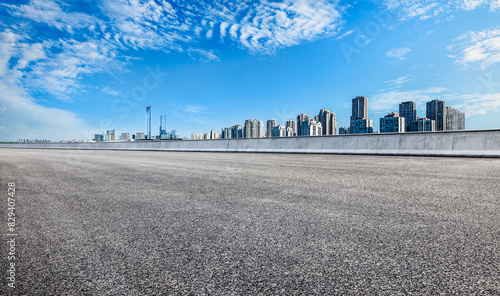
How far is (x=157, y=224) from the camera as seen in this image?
3.17m

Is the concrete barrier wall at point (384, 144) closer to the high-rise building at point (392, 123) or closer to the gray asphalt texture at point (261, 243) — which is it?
the gray asphalt texture at point (261, 243)

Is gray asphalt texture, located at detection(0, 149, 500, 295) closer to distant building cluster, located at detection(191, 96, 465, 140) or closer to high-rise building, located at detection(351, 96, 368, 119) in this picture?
distant building cluster, located at detection(191, 96, 465, 140)

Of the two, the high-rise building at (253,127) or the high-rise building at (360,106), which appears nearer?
the high-rise building at (253,127)

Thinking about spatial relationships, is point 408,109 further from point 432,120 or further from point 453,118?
point 432,120

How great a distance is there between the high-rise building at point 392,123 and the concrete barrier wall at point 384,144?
23.7 metres

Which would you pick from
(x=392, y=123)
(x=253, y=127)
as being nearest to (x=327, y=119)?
(x=253, y=127)

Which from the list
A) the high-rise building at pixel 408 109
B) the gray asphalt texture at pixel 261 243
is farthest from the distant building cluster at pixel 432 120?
the gray asphalt texture at pixel 261 243

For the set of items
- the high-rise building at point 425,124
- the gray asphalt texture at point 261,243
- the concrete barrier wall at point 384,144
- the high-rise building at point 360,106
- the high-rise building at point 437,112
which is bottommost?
the gray asphalt texture at point 261,243

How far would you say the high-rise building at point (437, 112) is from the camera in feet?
118

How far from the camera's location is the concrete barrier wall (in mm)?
12523

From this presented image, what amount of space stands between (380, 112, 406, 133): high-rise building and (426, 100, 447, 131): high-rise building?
394 cm

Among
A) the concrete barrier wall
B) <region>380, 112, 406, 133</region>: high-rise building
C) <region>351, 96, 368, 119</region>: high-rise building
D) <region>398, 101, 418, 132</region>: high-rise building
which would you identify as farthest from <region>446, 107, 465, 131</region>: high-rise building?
the concrete barrier wall

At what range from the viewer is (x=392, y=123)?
37938 mm

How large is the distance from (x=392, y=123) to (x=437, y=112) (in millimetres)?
6573
